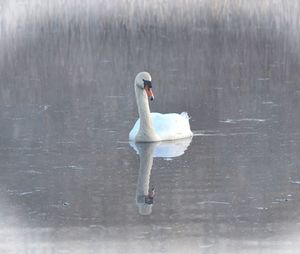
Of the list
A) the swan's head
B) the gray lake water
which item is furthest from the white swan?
the gray lake water

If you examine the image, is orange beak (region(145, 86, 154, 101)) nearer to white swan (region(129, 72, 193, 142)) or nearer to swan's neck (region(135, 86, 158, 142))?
white swan (region(129, 72, 193, 142))

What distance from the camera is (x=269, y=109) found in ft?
45.8

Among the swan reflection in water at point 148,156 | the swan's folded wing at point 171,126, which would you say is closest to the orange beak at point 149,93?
the swan's folded wing at point 171,126

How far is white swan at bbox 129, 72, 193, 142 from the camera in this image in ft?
40.9

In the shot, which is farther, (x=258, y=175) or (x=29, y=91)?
(x=29, y=91)

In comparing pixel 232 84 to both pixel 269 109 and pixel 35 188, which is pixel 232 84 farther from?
pixel 35 188

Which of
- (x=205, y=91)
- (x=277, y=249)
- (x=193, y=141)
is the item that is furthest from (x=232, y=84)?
(x=277, y=249)

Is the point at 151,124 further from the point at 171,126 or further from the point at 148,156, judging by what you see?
the point at 148,156

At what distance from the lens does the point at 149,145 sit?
1236 centimetres

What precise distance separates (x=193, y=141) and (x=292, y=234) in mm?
4542

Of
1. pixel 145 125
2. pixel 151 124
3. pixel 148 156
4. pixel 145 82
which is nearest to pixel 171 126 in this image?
pixel 151 124

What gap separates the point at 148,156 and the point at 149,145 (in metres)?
0.83

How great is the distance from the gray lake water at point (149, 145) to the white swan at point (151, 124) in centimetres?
16

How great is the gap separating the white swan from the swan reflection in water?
0.09 m
